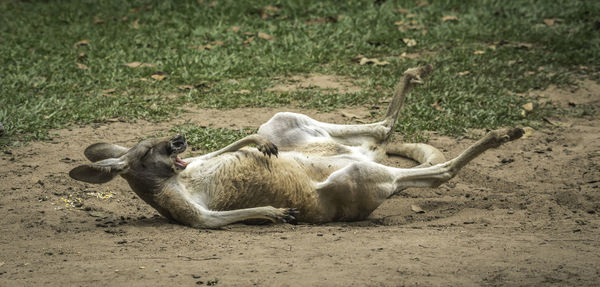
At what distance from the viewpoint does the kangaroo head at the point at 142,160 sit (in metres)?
4.22

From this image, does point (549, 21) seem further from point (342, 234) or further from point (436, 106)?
point (342, 234)

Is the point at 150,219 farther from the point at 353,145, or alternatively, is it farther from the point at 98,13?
the point at 98,13

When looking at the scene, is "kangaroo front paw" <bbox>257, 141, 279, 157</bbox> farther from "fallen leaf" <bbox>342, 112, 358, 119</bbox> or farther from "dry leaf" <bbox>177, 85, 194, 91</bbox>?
"dry leaf" <bbox>177, 85, 194, 91</bbox>

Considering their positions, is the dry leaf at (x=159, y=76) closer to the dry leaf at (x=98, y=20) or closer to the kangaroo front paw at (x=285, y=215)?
the dry leaf at (x=98, y=20)

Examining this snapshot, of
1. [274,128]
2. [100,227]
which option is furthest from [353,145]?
[100,227]

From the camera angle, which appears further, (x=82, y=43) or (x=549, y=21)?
(x=549, y=21)

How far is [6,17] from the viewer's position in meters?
10.8

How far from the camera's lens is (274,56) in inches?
340

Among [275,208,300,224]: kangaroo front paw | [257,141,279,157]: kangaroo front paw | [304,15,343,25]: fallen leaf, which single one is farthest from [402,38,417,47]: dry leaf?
[275,208,300,224]: kangaroo front paw

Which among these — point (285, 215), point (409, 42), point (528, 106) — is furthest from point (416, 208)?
point (409, 42)

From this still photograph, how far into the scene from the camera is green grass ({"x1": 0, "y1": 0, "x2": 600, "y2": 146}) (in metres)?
7.05

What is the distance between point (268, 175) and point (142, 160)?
84 cm

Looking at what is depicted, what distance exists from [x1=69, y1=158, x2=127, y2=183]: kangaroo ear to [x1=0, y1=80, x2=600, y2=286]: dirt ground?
371 millimetres

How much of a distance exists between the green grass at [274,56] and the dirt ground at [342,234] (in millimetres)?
785
